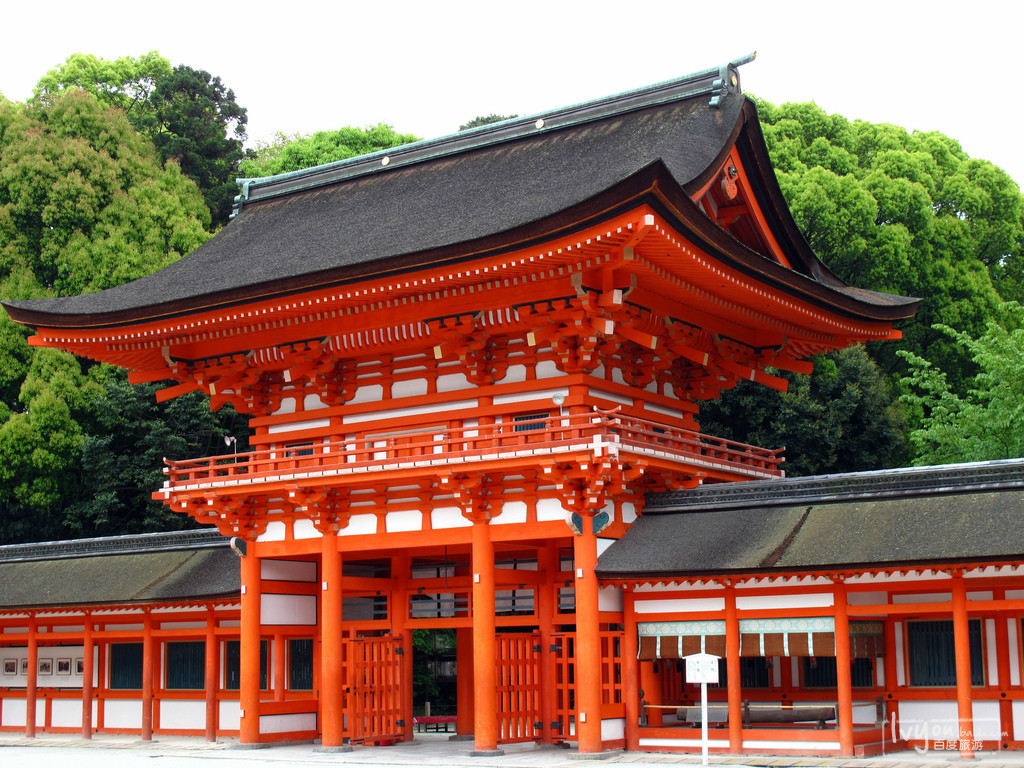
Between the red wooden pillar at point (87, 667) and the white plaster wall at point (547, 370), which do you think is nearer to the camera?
the white plaster wall at point (547, 370)

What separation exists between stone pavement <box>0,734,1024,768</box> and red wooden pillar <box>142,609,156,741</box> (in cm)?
29

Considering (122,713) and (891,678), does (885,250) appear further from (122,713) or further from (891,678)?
(122,713)

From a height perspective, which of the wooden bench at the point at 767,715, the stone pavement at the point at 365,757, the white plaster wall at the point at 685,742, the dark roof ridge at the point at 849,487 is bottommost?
the stone pavement at the point at 365,757

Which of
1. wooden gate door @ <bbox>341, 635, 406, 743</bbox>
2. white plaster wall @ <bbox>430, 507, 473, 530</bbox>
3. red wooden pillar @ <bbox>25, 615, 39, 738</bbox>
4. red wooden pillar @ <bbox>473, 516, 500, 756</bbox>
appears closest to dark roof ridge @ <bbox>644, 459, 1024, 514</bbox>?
red wooden pillar @ <bbox>473, 516, 500, 756</bbox>

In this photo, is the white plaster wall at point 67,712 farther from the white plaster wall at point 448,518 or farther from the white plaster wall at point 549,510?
the white plaster wall at point 549,510

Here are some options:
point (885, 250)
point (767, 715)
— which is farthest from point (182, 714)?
point (885, 250)

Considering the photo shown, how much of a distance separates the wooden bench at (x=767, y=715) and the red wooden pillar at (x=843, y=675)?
537 millimetres

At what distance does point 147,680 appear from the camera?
22375 mm

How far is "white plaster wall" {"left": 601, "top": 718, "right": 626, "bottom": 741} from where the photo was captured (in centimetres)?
1762

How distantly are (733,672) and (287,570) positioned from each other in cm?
909

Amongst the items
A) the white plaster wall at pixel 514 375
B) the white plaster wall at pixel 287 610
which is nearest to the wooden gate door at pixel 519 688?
the white plaster wall at pixel 514 375

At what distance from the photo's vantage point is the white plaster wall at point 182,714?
22484mm

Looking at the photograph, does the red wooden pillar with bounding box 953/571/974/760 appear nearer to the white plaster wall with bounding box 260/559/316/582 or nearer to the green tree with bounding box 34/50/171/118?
the white plaster wall with bounding box 260/559/316/582

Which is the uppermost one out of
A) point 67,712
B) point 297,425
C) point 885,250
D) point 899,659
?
point 885,250
